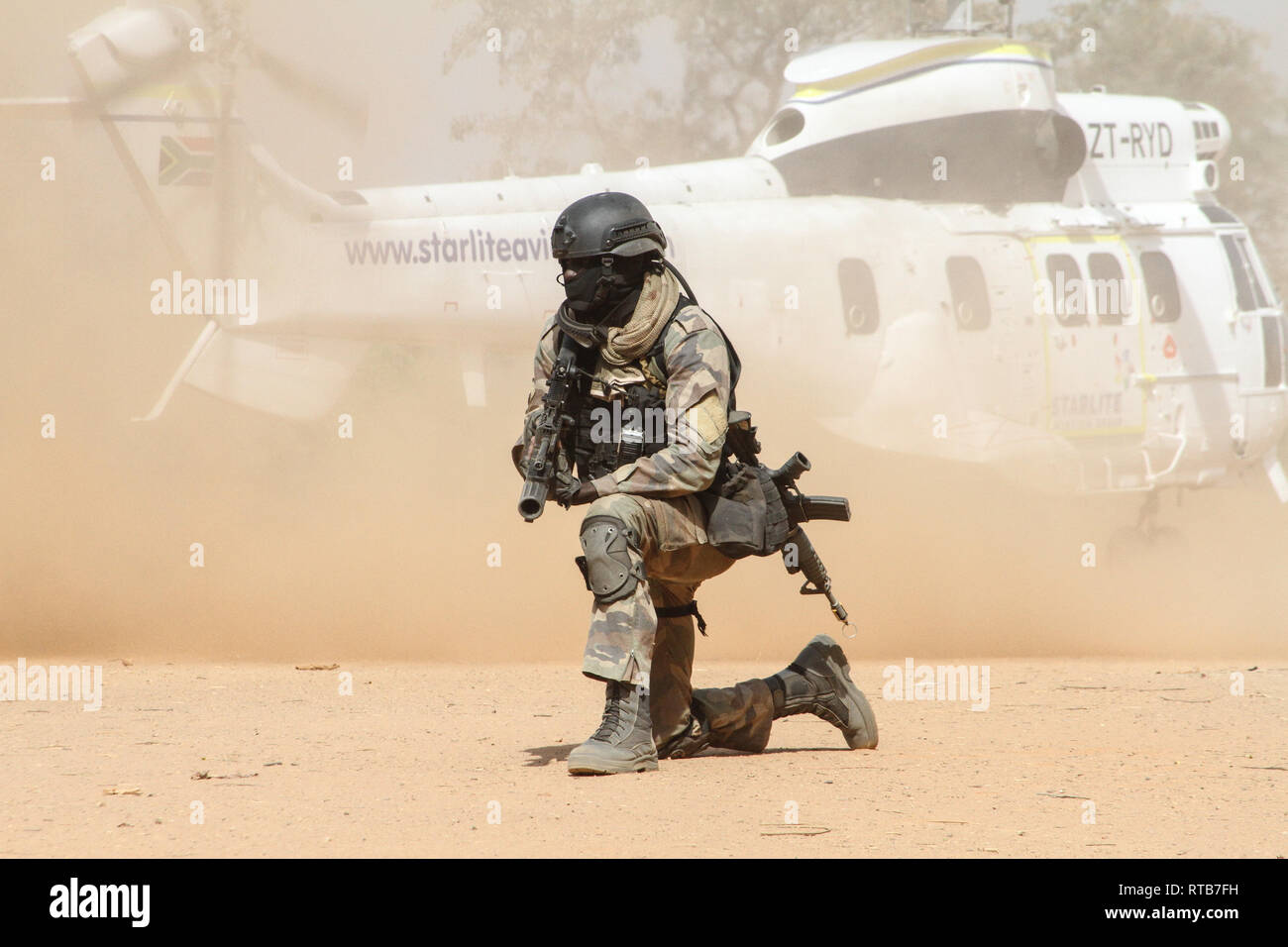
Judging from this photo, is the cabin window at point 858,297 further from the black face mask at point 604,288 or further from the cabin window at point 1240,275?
the black face mask at point 604,288

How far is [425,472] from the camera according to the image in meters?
9.84

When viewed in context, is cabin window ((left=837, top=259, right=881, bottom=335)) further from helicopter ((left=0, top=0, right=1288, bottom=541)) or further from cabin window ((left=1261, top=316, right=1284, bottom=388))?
cabin window ((left=1261, top=316, right=1284, bottom=388))

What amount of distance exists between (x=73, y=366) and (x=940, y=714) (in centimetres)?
606

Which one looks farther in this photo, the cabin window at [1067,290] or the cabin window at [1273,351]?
the cabin window at [1273,351]

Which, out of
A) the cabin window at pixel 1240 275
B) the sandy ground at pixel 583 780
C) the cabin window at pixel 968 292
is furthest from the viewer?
the cabin window at pixel 1240 275

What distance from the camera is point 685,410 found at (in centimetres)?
443

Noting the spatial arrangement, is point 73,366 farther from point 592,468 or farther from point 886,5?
point 886,5

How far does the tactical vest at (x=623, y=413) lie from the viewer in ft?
14.9

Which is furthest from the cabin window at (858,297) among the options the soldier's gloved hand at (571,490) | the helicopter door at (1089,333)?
the soldier's gloved hand at (571,490)

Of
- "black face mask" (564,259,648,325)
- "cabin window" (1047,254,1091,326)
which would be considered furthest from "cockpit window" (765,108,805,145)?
"black face mask" (564,259,648,325)

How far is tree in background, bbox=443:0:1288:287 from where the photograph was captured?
11812 millimetres

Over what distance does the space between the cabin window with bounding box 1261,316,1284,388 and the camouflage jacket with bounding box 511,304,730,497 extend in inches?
386

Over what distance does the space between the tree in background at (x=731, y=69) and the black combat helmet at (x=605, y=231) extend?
21.6 ft

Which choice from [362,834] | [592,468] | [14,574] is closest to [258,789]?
[362,834]
